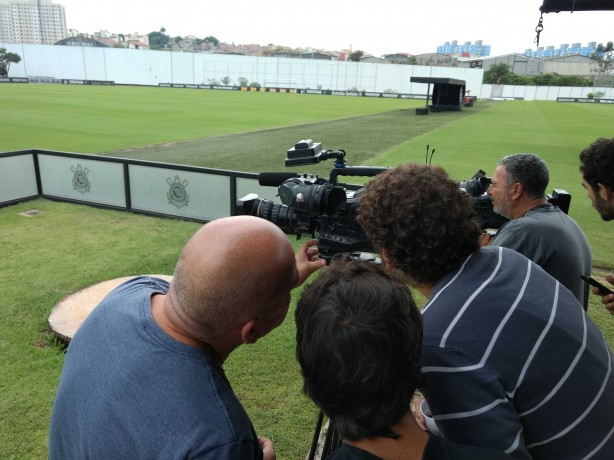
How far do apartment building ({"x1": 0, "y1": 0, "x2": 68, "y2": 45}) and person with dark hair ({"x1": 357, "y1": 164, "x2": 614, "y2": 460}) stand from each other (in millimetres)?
130986

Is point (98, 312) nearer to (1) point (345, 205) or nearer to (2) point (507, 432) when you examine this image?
(2) point (507, 432)

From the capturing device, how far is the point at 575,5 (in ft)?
16.3

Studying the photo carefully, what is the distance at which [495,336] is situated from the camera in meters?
1.37

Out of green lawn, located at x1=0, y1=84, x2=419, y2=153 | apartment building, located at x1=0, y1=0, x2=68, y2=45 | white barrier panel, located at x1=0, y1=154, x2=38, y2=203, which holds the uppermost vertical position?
apartment building, located at x1=0, y1=0, x2=68, y2=45

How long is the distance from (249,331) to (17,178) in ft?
30.3

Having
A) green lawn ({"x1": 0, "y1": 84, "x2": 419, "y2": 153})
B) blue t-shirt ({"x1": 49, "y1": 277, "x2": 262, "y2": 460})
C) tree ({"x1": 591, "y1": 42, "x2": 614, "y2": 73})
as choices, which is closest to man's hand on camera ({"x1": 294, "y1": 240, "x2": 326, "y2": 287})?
blue t-shirt ({"x1": 49, "y1": 277, "x2": 262, "y2": 460})

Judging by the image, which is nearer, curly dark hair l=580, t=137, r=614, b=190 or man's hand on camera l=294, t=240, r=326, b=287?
man's hand on camera l=294, t=240, r=326, b=287

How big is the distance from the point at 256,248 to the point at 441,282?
671 millimetres

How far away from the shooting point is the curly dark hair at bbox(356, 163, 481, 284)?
1.58 m

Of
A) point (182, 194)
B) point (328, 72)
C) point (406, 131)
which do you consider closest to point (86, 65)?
point (328, 72)

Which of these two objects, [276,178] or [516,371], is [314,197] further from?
[516,371]

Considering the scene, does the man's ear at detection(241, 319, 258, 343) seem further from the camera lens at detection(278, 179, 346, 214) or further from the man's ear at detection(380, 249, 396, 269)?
the camera lens at detection(278, 179, 346, 214)

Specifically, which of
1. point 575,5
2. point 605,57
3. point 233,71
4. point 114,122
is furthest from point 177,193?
point 605,57

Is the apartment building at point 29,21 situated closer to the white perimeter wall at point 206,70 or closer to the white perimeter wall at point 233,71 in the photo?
the white perimeter wall at point 206,70
